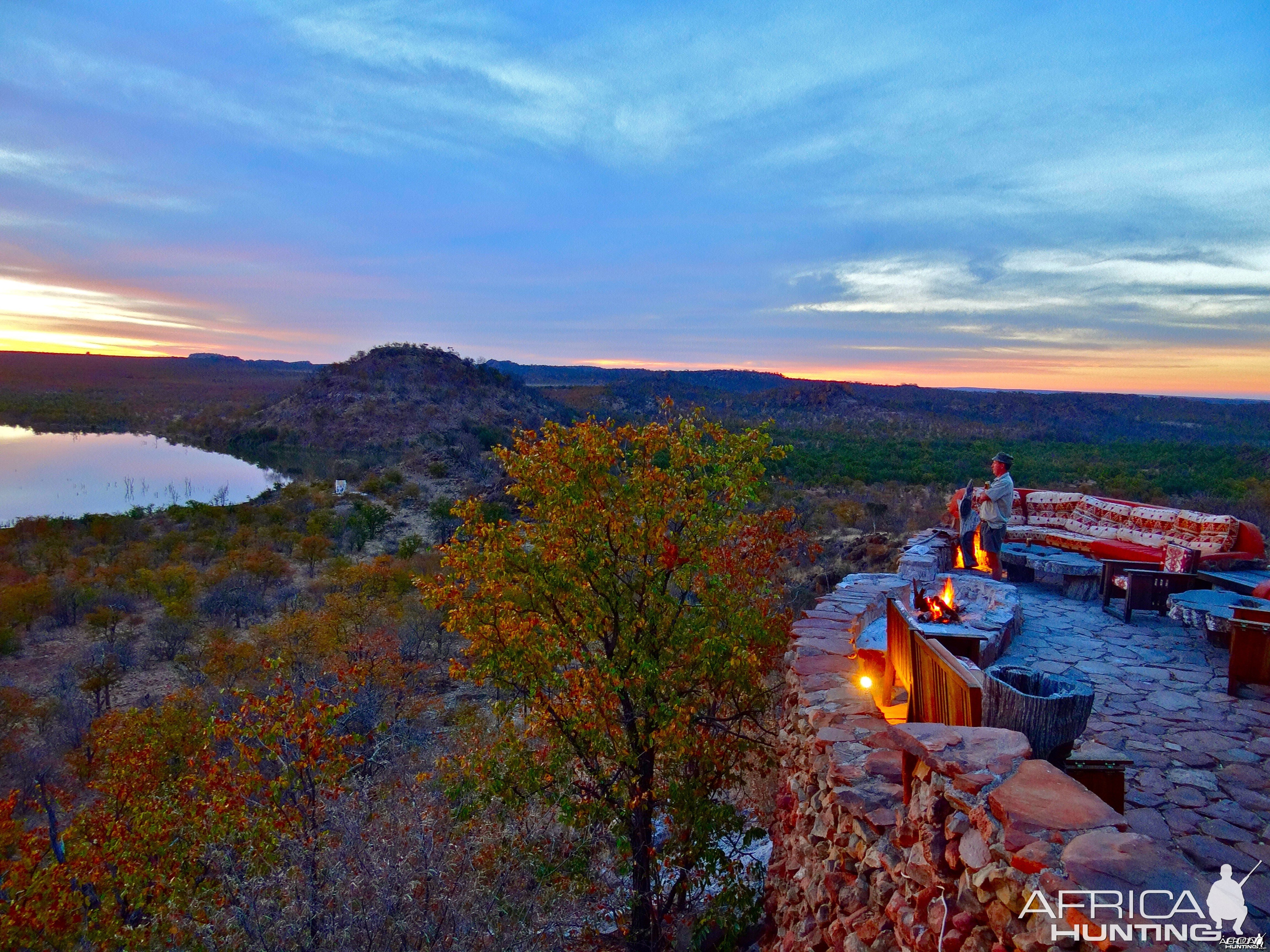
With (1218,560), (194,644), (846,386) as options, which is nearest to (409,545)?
(194,644)

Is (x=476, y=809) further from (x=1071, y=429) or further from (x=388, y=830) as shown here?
(x=1071, y=429)

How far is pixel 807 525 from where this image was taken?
19.4 metres

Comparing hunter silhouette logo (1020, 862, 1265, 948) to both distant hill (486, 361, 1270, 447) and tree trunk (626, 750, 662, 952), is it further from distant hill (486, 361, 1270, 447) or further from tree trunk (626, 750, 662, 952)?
distant hill (486, 361, 1270, 447)

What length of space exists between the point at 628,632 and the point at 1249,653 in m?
4.77

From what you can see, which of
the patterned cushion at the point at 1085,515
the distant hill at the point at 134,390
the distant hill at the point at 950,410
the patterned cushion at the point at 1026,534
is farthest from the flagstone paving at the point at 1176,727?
the distant hill at the point at 134,390

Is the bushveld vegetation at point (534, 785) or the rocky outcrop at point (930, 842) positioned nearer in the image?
the rocky outcrop at point (930, 842)

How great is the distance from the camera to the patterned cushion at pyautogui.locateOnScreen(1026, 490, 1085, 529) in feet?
37.0

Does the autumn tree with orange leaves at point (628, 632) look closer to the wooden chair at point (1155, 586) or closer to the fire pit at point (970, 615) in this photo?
the fire pit at point (970, 615)

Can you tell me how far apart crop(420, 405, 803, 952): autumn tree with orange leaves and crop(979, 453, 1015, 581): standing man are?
13.3ft

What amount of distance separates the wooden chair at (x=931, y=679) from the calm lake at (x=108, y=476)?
32846 millimetres

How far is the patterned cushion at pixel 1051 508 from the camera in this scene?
11.3 metres

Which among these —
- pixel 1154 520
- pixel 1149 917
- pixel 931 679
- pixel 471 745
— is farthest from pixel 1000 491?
pixel 1149 917

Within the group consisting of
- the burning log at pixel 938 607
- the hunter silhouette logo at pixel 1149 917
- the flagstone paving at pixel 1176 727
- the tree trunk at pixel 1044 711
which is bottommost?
the flagstone paving at pixel 1176 727

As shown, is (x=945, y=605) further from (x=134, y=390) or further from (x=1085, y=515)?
(x=134, y=390)
